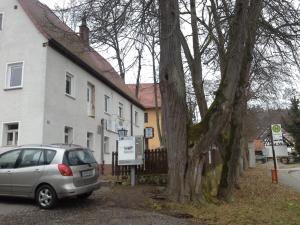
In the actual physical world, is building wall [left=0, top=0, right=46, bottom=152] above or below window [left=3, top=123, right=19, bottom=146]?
above

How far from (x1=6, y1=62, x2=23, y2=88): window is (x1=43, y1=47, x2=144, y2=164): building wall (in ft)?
5.01

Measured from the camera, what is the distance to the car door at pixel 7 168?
11.6 m

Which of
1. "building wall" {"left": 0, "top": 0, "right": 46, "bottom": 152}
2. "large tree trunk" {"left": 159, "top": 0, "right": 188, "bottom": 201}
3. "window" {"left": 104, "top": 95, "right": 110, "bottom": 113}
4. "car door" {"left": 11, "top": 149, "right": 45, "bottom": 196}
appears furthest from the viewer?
"window" {"left": 104, "top": 95, "right": 110, "bottom": 113}

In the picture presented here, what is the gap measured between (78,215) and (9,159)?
3.13 m

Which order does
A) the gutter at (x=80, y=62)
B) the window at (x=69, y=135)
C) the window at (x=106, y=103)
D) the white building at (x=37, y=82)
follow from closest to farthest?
the white building at (x=37, y=82), the gutter at (x=80, y=62), the window at (x=69, y=135), the window at (x=106, y=103)

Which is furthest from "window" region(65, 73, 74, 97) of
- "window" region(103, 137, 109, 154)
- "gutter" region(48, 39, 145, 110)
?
"window" region(103, 137, 109, 154)

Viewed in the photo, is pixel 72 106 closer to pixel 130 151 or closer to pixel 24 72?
pixel 24 72

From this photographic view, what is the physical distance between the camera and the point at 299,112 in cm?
5775

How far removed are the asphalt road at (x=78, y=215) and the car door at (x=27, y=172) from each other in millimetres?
469

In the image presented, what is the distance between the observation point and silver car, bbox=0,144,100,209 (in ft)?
35.5

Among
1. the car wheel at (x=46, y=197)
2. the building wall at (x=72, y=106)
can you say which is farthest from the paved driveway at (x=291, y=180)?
the car wheel at (x=46, y=197)

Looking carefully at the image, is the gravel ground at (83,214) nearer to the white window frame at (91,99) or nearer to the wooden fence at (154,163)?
the wooden fence at (154,163)

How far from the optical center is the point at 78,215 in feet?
33.1

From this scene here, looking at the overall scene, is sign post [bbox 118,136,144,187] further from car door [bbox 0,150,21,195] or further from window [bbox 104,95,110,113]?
window [bbox 104,95,110,113]
